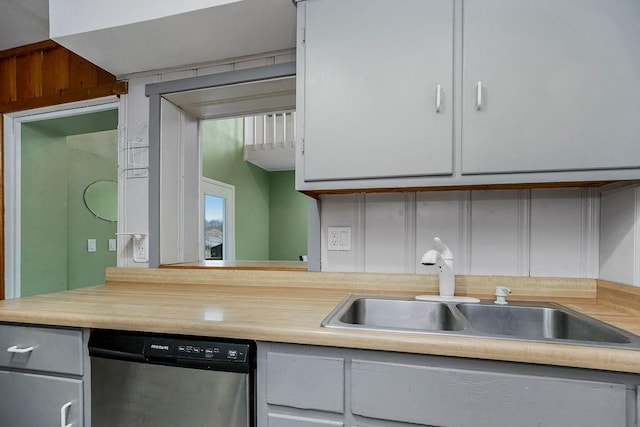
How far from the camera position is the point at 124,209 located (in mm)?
1823

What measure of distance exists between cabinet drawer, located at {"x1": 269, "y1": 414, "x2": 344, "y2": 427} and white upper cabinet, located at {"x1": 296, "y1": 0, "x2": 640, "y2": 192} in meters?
0.77

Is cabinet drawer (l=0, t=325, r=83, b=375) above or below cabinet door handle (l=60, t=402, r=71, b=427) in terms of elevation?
above

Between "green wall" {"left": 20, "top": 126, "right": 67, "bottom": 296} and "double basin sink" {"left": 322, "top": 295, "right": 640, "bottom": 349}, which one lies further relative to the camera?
"green wall" {"left": 20, "top": 126, "right": 67, "bottom": 296}

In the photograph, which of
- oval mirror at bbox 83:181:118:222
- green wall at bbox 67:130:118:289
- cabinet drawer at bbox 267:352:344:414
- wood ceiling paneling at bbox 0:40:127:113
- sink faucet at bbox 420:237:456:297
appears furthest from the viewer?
oval mirror at bbox 83:181:118:222

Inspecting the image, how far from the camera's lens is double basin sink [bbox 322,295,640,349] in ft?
3.50

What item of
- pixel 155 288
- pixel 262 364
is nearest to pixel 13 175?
pixel 155 288

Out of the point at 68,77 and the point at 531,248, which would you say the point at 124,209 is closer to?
the point at 68,77

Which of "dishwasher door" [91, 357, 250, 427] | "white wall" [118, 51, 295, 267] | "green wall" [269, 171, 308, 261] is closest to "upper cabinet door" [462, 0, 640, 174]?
"dishwasher door" [91, 357, 250, 427]

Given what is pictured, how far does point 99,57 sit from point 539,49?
191cm

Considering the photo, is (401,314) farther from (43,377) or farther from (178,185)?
(178,185)

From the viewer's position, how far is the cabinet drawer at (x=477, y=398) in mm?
720

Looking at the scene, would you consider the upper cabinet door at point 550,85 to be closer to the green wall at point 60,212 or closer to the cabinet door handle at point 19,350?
the cabinet door handle at point 19,350

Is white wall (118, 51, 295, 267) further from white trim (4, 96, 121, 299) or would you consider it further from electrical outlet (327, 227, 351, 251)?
electrical outlet (327, 227, 351, 251)

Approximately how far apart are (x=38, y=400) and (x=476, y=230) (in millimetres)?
1758
